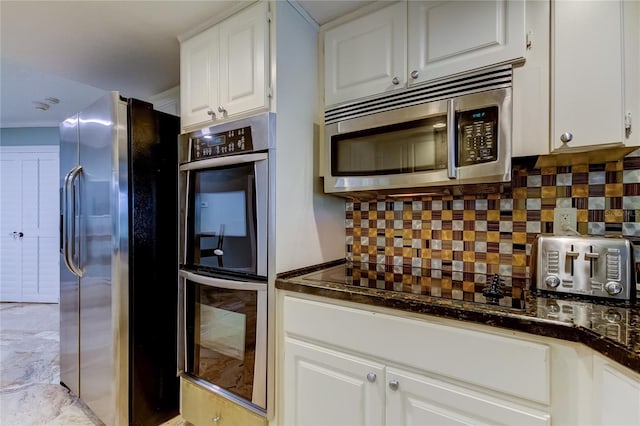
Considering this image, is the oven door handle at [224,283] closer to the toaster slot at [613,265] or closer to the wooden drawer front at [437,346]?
the wooden drawer front at [437,346]

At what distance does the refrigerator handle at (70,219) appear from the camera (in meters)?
1.80

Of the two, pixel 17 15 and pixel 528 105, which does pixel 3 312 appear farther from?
pixel 528 105

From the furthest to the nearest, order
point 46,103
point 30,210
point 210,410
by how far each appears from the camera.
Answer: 1. point 30,210
2. point 46,103
3. point 210,410

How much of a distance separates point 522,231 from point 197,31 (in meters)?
1.90

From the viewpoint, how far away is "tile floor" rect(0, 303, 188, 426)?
6.00ft

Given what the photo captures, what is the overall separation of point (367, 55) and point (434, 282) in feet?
3.55

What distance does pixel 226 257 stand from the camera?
150 centimetres

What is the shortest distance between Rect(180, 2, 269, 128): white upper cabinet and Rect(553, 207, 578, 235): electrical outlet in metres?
1.35

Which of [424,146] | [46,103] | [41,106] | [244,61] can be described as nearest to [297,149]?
[244,61]

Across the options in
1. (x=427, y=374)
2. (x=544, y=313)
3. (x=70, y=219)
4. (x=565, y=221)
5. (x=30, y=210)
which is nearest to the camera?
(x=544, y=313)

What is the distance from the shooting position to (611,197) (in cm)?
120

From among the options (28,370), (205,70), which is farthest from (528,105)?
(28,370)

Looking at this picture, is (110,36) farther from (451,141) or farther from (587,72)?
(587,72)

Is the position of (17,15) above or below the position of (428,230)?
above
